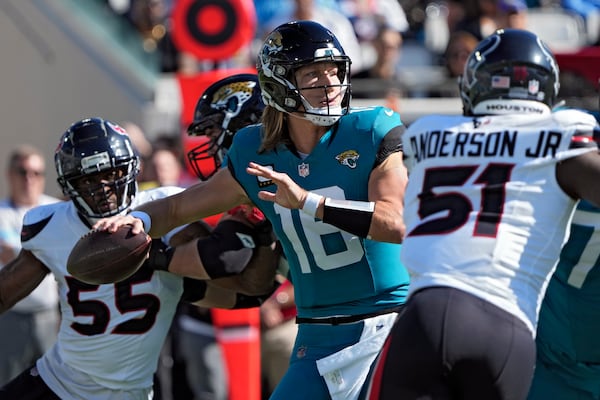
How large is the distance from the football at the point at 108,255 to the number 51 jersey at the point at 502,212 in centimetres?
120

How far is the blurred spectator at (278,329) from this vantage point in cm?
773

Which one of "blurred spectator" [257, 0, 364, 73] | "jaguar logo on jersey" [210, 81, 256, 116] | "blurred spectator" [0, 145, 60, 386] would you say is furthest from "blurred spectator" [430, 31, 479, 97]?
"jaguar logo on jersey" [210, 81, 256, 116]

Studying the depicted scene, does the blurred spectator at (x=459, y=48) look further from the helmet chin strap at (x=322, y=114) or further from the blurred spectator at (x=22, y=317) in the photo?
the helmet chin strap at (x=322, y=114)

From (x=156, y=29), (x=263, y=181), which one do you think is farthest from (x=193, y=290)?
(x=156, y=29)

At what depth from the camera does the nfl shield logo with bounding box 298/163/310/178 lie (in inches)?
170

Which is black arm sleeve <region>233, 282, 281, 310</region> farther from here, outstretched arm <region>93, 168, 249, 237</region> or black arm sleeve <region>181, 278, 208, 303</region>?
outstretched arm <region>93, 168, 249, 237</region>

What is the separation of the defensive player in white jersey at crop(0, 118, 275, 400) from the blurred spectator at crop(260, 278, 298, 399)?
2859 mm

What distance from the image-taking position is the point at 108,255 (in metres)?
4.35

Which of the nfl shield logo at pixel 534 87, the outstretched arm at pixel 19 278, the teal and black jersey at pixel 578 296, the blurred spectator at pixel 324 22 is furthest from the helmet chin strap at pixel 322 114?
the blurred spectator at pixel 324 22

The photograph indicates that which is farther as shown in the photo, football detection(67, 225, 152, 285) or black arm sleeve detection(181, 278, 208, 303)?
black arm sleeve detection(181, 278, 208, 303)

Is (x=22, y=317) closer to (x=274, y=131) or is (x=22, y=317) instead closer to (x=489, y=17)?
(x=274, y=131)

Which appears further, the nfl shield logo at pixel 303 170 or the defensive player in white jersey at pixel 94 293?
the defensive player in white jersey at pixel 94 293

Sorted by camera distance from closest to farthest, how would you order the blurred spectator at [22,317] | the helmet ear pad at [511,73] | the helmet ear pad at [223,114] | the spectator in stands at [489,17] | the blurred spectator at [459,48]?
the helmet ear pad at [511,73]
the helmet ear pad at [223,114]
the blurred spectator at [22,317]
the blurred spectator at [459,48]
the spectator in stands at [489,17]

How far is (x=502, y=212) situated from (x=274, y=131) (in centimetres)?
113
